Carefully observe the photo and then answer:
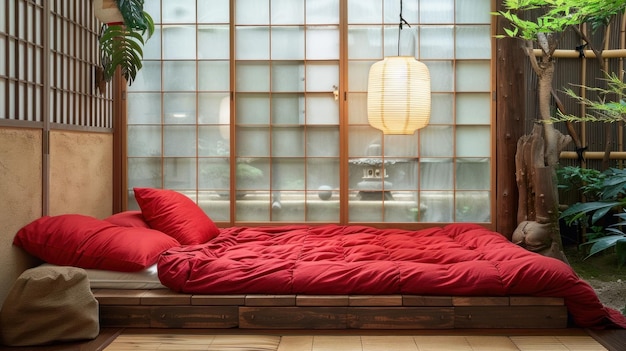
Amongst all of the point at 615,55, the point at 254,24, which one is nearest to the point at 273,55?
the point at 254,24

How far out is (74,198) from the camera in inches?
183

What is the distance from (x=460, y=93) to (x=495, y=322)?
240 cm

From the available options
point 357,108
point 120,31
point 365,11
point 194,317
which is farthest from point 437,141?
point 194,317

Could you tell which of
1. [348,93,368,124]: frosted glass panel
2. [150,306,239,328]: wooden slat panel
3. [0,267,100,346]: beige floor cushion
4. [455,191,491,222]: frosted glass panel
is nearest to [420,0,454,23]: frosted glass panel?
[348,93,368,124]: frosted glass panel

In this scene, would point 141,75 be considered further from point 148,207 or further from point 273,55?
point 148,207

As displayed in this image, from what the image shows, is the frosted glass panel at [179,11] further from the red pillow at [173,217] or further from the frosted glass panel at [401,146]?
the frosted glass panel at [401,146]

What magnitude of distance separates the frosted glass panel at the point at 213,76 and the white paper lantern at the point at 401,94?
4.33ft

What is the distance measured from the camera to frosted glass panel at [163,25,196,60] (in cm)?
553

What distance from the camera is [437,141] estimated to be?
5.50 meters

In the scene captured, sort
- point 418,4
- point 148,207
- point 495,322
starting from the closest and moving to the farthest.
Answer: point 495,322 < point 148,207 < point 418,4

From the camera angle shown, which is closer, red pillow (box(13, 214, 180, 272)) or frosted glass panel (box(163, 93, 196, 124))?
red pillow (box(13, 214, 180, 272))

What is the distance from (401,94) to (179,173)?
1.94 metres

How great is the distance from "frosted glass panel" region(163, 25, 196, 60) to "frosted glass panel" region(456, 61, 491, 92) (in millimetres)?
2154

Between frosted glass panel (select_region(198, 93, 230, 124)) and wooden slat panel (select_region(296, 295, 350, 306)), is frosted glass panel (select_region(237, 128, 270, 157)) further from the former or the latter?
wooden slat panel (select_region(296, 295, 350, 306))
